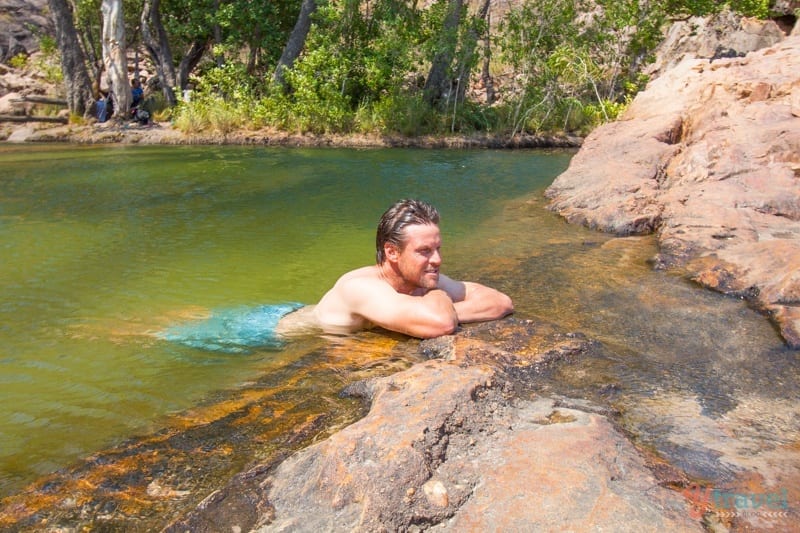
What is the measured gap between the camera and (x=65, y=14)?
18047mm

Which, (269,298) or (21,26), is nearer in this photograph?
(269,298)

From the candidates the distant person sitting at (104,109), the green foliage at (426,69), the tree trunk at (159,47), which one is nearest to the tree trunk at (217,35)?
the green foliage at (426,69)

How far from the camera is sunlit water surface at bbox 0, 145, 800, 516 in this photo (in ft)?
9.30

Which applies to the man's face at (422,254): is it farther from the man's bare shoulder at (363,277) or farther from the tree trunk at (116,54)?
the tree trunk at (116,54)

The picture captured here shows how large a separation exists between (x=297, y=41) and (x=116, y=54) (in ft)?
15.6

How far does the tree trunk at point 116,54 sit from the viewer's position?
1770 cm

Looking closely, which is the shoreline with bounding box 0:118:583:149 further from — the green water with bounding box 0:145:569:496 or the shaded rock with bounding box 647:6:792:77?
the shaded rock with bounding box 647:6:792:77

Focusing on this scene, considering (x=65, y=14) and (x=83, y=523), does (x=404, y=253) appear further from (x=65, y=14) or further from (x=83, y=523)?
(x=65, y=14)

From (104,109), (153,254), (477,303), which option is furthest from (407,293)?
(104,109)

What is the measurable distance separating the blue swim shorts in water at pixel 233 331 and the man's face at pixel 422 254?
2.90ft

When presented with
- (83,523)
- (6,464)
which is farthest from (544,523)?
(6,464)

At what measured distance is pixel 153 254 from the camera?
624 centimetres

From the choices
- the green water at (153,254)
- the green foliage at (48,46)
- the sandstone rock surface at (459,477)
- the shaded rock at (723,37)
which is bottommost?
the green water at (153,254)

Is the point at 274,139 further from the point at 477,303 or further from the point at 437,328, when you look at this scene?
the point at 437,328
